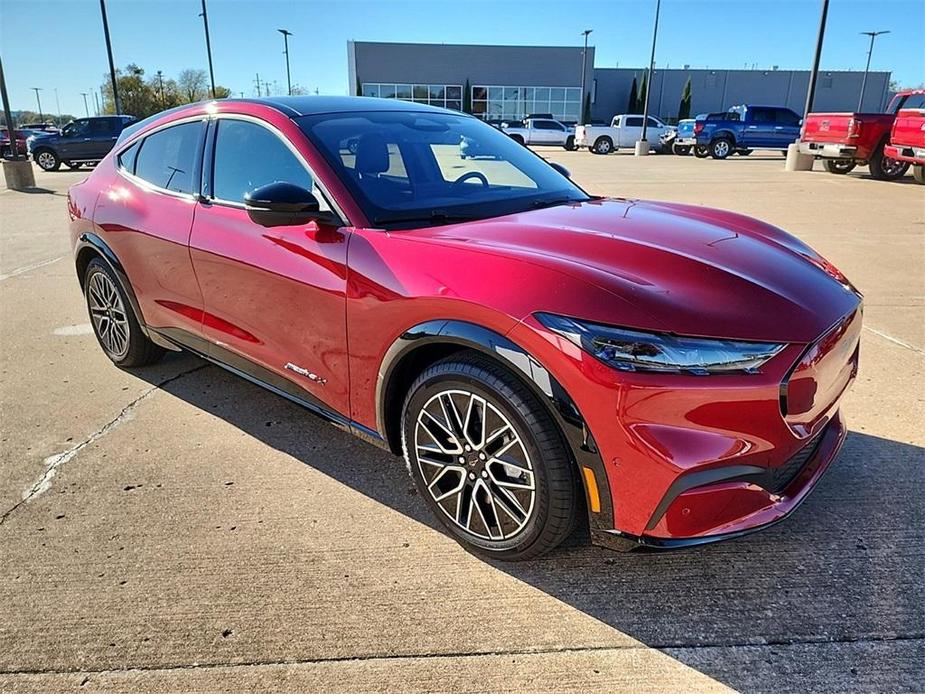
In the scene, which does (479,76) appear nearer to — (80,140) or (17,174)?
(80,140)

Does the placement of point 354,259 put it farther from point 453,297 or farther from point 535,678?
point 535,678

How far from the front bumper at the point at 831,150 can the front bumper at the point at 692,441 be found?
17.8 meters

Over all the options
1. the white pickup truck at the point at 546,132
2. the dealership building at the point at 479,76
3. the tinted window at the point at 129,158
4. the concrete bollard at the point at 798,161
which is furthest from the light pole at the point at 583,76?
the tinted window at the point at 129,158

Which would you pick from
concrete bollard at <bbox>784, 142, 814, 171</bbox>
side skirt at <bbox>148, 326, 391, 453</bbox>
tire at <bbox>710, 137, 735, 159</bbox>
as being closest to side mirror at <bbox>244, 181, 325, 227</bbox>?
side skirt at <bbox>148, 326, 391, 453</bbox>

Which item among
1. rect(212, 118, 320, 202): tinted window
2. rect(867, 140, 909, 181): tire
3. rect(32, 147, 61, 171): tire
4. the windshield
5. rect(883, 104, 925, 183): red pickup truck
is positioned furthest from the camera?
rect(32, 147, 61, 171): tire

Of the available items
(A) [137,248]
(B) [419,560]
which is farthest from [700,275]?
(A) [137,248]

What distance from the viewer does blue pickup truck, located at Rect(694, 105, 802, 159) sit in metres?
27.3

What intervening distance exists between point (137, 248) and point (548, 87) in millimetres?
56471

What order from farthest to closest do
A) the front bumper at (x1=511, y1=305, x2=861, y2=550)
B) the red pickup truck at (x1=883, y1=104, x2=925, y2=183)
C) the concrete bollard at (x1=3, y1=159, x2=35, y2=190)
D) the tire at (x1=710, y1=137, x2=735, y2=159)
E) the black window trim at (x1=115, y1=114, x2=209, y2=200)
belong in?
the tire at (x1=710, y1=137, x2=735, y2=159)
the concrete bollard at (x1=3, y1=159, x2=35, y2=190)
the red pickup truck at (x1=883, y1=104, x2=925, y2=183)
the black window trim at (x1=115, y1=114, x2=209, y2=200)
the front bumper at (x1=511, y1=305, x2=861, y2=550)

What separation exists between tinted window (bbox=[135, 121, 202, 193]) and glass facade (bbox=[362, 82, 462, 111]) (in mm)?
53138

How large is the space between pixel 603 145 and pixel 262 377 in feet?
109

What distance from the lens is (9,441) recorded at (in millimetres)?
3637

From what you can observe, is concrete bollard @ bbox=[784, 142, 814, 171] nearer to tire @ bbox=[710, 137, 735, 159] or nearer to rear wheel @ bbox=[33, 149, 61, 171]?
tire @ bbox=[710, 137, 735, 159]

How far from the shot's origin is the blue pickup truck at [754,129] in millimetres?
27281
